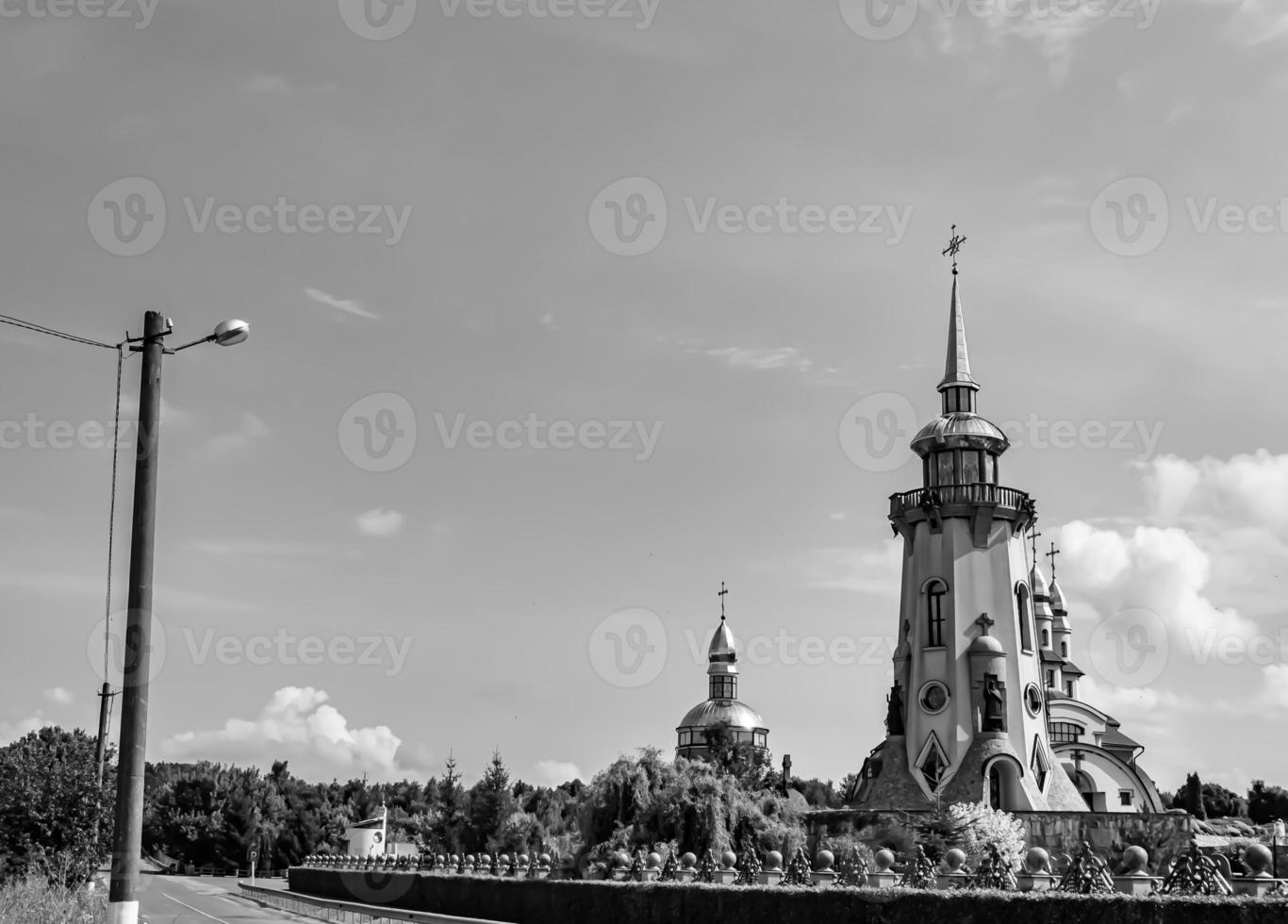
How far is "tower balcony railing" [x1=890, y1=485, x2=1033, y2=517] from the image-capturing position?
59906 millimetres

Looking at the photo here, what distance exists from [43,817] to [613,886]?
15209 millimetres

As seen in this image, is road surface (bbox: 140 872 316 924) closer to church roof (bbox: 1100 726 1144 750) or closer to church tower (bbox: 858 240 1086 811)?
church tower (bbox: 858 240 1086 811)

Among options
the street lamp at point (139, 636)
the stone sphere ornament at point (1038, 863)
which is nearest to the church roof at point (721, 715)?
the stone sphere ornament at point (1038, 863)

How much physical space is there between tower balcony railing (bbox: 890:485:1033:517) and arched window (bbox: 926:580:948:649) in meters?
3.77

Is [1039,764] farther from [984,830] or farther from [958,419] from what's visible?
[958,419]

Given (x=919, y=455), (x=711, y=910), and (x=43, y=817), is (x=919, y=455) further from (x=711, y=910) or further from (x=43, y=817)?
(x=43, y=817)

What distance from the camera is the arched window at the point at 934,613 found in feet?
196

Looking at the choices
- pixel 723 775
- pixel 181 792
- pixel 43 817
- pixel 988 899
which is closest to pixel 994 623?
pixel 723 775

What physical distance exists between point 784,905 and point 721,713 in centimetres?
8160

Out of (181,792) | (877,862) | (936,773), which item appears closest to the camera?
(877,862)

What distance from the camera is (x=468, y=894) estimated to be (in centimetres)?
4597

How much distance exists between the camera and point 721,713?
111 meters

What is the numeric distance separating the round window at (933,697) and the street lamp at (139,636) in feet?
160

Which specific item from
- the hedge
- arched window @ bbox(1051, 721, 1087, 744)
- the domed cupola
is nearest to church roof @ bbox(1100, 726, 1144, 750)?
arched window @ bbox(1051, 721, 1087, 744)
